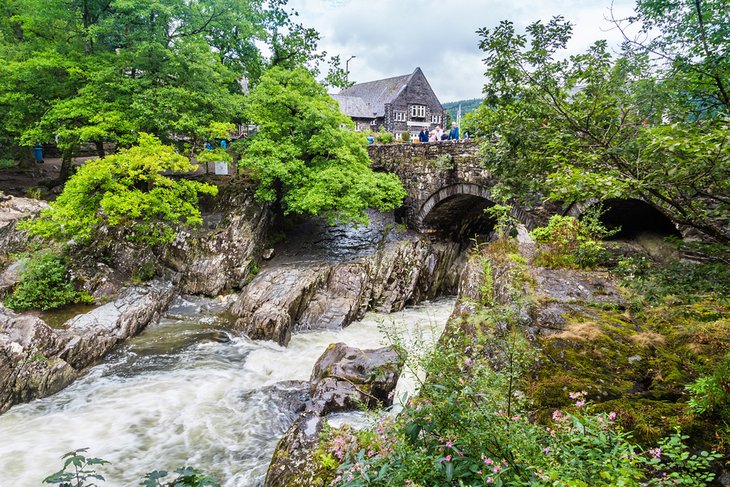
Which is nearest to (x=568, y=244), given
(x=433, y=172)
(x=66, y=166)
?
(x=433, y=172)

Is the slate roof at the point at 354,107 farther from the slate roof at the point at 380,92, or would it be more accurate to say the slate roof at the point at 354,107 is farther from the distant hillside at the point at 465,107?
the distant hillside at the point at 465,107

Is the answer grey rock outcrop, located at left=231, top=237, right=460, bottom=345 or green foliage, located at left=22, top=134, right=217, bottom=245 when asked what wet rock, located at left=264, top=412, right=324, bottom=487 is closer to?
grey rock outcrop, located at left=231, top=237, right=460, bottom=345

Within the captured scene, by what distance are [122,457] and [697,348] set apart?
8.97 metres

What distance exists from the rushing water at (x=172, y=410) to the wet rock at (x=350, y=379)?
0.88 metres

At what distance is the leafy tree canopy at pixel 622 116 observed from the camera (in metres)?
3.42

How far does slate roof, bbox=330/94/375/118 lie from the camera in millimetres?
38125

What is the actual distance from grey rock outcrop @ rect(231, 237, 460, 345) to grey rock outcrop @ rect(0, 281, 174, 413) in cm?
326

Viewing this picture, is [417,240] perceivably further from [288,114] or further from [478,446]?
[478,446]

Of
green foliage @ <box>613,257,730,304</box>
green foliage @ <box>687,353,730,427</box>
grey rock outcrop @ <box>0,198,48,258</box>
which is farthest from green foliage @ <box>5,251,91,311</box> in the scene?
green foliage @ <box>687,353,730,427</box>

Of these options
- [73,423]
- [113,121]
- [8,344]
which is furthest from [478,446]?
[113,121]

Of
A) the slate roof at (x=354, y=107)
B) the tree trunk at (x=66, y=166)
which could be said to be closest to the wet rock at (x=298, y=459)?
the tree trunk at (x=66, y=166)

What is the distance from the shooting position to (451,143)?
632 inches

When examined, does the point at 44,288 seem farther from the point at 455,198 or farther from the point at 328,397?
the point at 455,198

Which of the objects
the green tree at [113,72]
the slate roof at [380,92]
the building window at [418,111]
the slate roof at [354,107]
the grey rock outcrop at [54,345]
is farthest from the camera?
the building window at [418,111]
